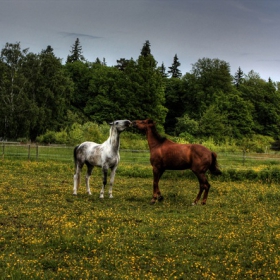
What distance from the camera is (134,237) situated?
7.62m

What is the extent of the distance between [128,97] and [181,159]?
50113mm

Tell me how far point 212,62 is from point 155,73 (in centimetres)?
1820

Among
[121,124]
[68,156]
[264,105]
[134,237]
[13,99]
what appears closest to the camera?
[134,237]

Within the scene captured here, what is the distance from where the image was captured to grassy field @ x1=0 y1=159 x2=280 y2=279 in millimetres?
5871

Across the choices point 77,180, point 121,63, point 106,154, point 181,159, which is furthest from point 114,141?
point 121,63

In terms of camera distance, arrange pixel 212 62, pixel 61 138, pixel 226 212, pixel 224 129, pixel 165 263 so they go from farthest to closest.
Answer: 1. pixel 212 62
2. pixel 224 129
3. pixel 61 138
4. pixel 226 212
5. pixel 165 263

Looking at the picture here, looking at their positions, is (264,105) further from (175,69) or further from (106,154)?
(106,154)

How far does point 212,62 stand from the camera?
7594 cm

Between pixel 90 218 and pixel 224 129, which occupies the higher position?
pixel 224 129

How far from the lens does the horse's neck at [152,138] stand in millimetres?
→ 12797

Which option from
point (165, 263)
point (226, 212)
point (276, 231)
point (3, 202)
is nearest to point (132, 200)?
point (226, 212)

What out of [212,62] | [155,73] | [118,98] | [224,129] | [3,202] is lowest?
[3,202]

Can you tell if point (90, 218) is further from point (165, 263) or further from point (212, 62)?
point (212, 62)

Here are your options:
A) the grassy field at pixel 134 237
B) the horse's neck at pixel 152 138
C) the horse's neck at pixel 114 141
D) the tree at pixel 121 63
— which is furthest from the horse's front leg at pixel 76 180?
the tree at pixel 121 63
